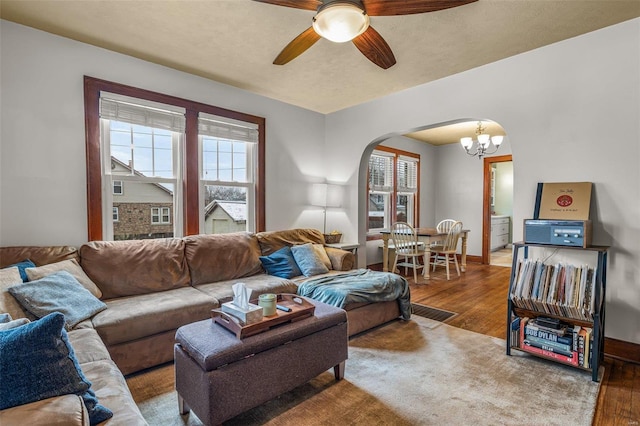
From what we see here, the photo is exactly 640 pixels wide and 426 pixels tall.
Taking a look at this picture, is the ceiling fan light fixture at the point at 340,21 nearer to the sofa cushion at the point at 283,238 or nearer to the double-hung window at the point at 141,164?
the double-hung window at the point at 141,164

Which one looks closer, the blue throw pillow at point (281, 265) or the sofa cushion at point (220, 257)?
the sofa cushion at point (220, 257)

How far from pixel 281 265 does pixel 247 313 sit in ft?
5.37

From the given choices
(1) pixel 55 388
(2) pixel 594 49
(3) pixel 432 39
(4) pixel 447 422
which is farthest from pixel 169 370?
(2) pixel 594 49

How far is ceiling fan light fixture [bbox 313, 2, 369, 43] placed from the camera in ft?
5.94

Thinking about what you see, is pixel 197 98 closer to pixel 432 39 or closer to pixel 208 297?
pixel 208 297

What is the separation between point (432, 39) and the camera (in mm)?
2682

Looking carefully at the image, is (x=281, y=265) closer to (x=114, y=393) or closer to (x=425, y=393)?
(x=425, y=393)

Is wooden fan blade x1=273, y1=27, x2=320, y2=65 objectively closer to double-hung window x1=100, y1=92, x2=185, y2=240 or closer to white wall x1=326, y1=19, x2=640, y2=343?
double-hung window x1=100, y1=92, x2=185, y2=240

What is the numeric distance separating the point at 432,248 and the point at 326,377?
11.8 feet

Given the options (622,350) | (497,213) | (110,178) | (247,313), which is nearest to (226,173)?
(110,178)

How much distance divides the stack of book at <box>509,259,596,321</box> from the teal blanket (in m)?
1.01

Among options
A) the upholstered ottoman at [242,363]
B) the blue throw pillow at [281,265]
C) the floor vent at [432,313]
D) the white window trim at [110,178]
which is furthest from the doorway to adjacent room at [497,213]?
the white window trim at [110,178]

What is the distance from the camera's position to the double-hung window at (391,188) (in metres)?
5.84

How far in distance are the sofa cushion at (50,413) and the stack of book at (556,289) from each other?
2767 millimetres
